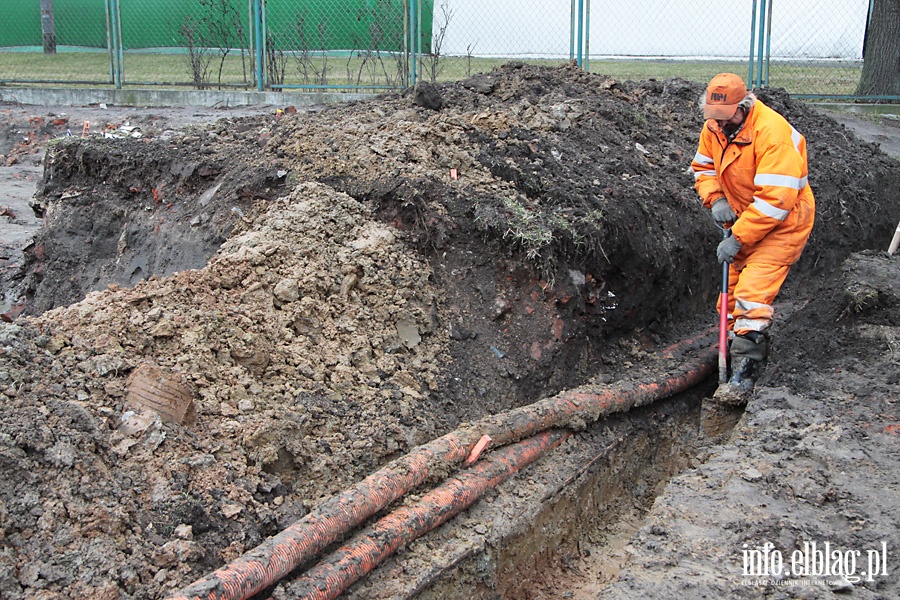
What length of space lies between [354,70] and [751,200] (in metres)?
8.53

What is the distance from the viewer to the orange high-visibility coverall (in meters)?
4.72

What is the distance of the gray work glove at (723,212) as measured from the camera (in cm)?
526

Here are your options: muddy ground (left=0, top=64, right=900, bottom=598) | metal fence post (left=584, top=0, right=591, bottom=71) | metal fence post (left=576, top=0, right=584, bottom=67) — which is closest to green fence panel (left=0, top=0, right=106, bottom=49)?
muddy ground (left=0, top=64, right=900, bottom=598)

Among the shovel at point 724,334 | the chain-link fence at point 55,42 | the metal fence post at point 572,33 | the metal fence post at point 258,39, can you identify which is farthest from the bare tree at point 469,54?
the shovel at point 724,334

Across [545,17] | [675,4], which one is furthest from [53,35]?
[675,4]

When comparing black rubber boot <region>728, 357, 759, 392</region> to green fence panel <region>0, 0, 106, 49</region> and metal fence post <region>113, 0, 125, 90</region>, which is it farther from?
green fence panel <region>0, 0, 106, 49</region>

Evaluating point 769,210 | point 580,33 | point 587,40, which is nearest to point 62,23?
point 580,33

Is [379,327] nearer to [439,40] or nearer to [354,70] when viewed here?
[439,40]

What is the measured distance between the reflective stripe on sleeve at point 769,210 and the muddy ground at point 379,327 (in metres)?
0.73

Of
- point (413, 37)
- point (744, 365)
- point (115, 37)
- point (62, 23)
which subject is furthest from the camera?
point (62, 23)

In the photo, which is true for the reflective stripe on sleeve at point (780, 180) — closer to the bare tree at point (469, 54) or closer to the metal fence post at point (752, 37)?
the bare tree at point (469, 54)

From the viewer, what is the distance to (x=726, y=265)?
5277 millimetres

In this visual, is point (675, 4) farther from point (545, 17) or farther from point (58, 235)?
point (58, 235)

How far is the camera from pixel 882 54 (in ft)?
41.3
